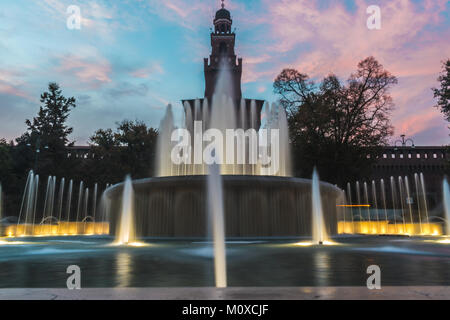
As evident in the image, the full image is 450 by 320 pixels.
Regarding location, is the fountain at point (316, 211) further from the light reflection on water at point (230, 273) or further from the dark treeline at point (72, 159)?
the dark treeline at point (72, 159)

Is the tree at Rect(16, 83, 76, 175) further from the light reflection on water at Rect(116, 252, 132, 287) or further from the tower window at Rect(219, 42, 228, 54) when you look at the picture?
the light reflection on water at Rect(116, 252, 132, 287)

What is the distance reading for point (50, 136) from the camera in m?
44.2

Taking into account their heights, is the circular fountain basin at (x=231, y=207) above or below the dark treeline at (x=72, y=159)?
below

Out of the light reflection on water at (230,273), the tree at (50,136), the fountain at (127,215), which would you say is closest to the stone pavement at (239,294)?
the light reflection on water at (230,273)

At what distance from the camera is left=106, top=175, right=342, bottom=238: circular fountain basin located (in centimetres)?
1286

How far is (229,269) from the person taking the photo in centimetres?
537

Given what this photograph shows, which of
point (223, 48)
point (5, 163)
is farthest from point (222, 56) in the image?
point (5, 163)

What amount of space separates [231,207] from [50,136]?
38.2m

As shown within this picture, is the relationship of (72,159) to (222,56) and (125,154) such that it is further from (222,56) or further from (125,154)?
(222,56)

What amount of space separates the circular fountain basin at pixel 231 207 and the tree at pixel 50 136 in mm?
32693

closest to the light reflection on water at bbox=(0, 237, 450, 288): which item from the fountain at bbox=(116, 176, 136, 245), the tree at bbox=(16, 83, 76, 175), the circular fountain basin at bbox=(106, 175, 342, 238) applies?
the circular fountain basin at bbox=(106, 175, 342, 238)

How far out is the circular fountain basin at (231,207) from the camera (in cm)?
1286
